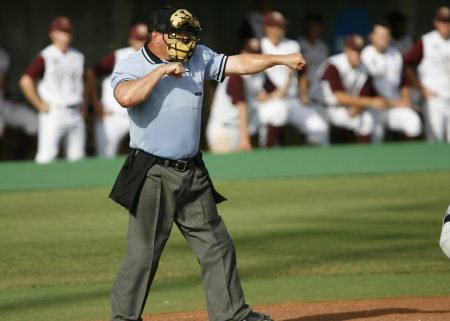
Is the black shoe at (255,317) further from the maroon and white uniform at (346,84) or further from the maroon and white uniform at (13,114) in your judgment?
the maroon and white uniform at (13,114)

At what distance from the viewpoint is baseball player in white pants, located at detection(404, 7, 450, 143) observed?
16969mm

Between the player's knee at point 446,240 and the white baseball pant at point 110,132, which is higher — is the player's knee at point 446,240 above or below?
above

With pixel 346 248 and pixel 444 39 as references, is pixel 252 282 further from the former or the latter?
pixel 444 39

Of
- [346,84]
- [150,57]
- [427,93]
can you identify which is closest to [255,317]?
[150,57]

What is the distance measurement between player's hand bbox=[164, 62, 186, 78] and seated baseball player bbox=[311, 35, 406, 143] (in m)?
10.4

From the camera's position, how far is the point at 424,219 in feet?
38.6

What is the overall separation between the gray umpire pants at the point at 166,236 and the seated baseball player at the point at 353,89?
10.1 meters

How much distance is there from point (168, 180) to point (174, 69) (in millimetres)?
628

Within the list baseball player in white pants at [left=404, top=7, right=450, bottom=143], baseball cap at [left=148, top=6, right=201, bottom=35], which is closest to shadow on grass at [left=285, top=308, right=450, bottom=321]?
baseball cap at [left=148, top=6, right=201, bottom=35]

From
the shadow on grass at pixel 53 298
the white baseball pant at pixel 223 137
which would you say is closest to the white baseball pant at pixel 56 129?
the white baseball pant at pixel 223 137

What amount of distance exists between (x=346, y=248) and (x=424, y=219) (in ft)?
5.43

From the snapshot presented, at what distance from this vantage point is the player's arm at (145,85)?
21.0 ft

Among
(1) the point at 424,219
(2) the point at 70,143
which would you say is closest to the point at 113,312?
(1) the point at 424,219

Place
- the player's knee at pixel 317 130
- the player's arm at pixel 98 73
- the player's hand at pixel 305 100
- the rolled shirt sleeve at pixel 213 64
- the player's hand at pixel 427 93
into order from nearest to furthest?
the rolled shirt sleeve at pixel 213 64
the player's arm at pixel 98 73
the player's knee at pixel 317 130
the player's hand at pixel 305 100
the player's hand at pixel 427 93
